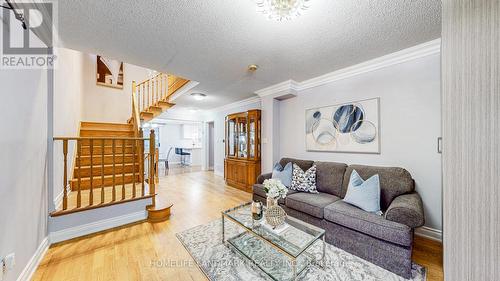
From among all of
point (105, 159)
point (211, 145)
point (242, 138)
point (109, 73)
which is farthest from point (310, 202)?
point (109, 73)

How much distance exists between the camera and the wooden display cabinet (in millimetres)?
4234

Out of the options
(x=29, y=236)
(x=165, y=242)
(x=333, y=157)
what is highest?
(x=333, y=157)

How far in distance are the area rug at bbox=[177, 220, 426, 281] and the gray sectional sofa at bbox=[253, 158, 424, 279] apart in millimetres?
101

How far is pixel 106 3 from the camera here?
156cm

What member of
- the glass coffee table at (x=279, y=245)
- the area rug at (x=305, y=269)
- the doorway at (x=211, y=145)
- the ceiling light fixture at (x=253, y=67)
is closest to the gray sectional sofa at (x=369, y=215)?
the area rug at (x=305, y=269)

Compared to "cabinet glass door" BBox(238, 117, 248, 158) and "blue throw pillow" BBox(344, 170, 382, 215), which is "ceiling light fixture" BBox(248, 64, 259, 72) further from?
"blue throw pillow" BBox(344, 170, 382, 215)

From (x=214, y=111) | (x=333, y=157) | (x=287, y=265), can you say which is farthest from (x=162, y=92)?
(x=287, y=265)

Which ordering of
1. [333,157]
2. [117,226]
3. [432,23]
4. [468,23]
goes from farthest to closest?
1. [333,157]
2. [117,226]
3. [432,23]
4. [468,23]

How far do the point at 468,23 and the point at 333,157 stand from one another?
97.7 inches

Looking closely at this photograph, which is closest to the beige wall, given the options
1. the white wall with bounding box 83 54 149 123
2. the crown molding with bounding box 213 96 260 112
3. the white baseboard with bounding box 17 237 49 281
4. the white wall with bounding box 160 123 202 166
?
the white baseboard with bounding box 17 237 49 281

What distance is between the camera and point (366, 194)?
2.08m

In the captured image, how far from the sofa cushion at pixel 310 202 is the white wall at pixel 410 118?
0.83 meters

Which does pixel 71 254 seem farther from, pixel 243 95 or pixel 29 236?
pixel 243 95

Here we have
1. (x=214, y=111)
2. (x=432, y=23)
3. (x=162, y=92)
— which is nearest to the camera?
(x=432, y=23)
